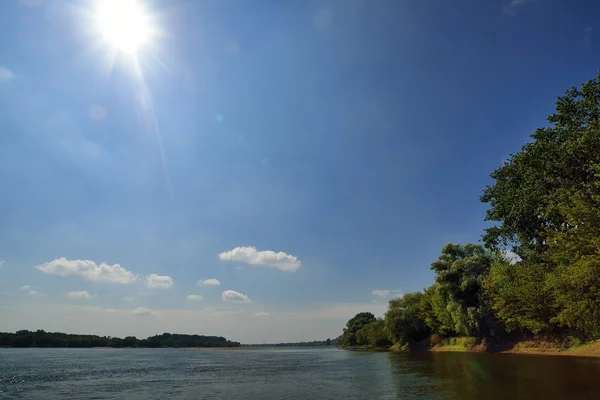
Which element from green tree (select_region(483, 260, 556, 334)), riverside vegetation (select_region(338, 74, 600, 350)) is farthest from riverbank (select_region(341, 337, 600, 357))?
green tree (select_region(483, 260, 556, 334))

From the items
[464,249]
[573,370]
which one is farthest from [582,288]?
[464,249]

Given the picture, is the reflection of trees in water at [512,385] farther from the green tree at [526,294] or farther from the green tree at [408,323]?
the green tree at [408,323]

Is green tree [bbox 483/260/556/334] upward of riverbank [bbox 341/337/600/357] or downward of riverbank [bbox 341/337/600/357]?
upward

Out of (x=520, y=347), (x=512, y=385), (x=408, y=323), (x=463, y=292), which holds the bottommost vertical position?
(x=512, y=385)

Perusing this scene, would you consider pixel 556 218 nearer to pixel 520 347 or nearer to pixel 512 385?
pixel 512 385

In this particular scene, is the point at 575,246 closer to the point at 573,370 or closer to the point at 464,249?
the point at 573,370

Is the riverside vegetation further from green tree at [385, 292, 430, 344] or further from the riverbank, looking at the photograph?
green tree at [385, 292, 430, 344]

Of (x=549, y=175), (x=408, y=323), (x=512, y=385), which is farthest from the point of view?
(x=408, y=323)

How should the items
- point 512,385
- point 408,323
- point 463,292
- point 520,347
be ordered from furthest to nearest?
point 408,323 → point 463,292 → point 520,347 → point 512,385

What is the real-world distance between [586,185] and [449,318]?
5202cm

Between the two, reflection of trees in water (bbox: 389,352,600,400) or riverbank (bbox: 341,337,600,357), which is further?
riverbank (bbox: 341,337,600,357)

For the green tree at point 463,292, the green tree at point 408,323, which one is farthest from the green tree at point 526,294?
the green tree at point 408,323

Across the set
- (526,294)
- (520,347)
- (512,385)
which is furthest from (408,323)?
(512,385)

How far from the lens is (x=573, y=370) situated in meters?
31.4
